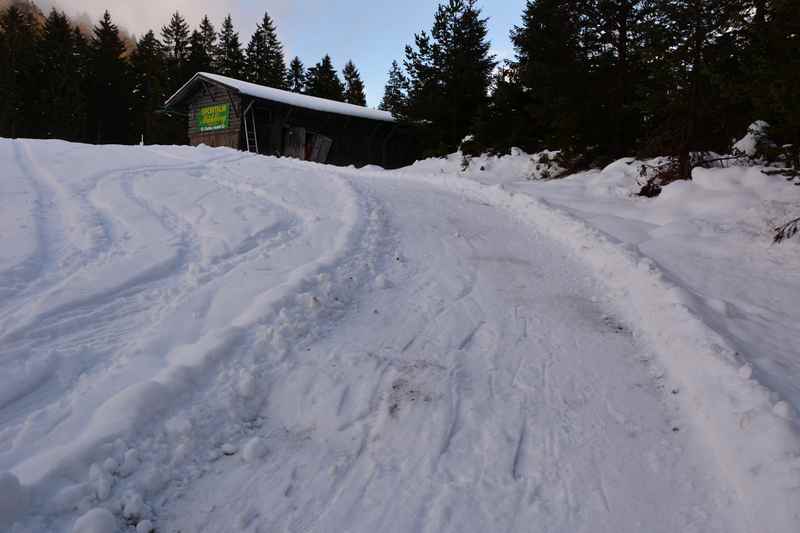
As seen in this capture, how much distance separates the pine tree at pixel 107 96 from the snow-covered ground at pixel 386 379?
38998mm

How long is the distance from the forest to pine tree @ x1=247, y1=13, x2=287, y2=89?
16110mm

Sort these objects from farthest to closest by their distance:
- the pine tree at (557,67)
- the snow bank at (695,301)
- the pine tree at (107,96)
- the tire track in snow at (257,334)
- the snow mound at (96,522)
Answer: the pine tree at (107,96) → the pine tree at (557,67) → the tire track in snow at (257,334) → the snow bank at (695,301) → the snow mound at (96,522)

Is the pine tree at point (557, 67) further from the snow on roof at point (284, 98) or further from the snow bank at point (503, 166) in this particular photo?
the snow on roof at point (284, 98)

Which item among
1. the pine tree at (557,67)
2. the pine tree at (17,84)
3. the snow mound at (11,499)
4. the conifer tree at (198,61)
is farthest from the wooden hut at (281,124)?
the conifer tree at (198,61)

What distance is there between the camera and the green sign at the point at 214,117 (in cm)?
2188

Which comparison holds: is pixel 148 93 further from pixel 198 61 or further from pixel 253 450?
pixel 253 450

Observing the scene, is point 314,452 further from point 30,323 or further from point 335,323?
point 30,323

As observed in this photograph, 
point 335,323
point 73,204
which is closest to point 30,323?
point 335,323

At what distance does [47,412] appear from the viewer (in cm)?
222

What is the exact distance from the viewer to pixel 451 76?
59.2 feet

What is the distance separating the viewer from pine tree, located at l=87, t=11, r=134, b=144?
123 ft

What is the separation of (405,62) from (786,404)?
19388 mm

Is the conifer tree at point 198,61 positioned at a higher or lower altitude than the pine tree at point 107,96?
higher

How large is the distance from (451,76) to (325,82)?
3064 cm
